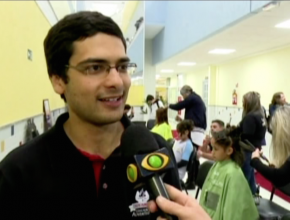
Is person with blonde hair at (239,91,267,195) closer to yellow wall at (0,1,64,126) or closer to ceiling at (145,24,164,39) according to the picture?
yellow wall at (0,1,64,126)

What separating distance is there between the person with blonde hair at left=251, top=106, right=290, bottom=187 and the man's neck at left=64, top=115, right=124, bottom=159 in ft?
5.30

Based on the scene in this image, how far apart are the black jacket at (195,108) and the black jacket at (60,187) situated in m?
3.78

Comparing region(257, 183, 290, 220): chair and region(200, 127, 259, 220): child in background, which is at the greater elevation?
region(200, 127, 259, 220): child in background

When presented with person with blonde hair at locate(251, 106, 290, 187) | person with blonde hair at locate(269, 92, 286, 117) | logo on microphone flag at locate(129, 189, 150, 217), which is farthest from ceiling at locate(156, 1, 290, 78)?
logo on microphone flag at locate(129, 189, 150, 217)

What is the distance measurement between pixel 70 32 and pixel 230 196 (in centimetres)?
176

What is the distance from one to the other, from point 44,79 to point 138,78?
298cm

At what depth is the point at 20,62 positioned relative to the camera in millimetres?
2953

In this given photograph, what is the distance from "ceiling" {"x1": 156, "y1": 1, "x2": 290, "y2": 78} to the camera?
2.75 meters

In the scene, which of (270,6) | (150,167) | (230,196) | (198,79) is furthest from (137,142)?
(198,79)

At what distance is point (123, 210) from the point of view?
0.93m

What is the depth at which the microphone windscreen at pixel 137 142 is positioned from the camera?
2.35 feet

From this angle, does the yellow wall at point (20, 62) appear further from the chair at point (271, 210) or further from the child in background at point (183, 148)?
the chair at point (271, 210)

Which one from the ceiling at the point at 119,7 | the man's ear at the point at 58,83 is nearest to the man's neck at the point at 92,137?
the man's ear at the point at 58,83

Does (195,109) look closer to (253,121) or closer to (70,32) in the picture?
(253,121)
